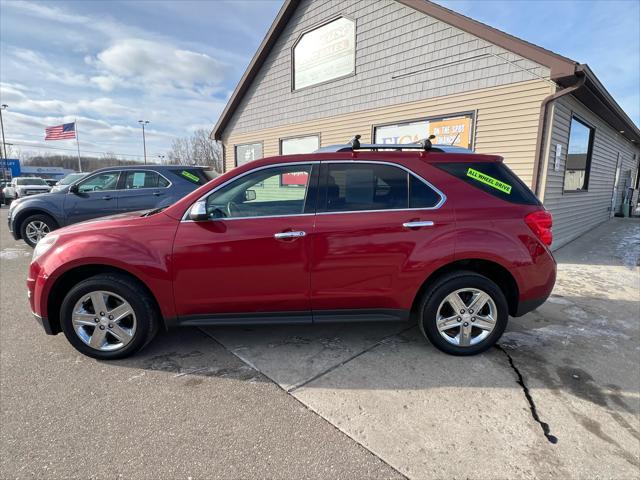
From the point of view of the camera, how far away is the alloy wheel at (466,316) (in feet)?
9.95

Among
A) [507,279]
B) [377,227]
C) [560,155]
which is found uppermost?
[560,155]

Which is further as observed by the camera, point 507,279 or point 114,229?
point 507,279

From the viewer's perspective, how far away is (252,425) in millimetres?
2270

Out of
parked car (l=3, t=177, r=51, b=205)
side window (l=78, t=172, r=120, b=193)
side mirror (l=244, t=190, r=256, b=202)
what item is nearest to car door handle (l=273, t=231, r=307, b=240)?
side mirror (l=244, t=190, r=256, b=202)

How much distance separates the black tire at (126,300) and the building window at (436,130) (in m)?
6.83

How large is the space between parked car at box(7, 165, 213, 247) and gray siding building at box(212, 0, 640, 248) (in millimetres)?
4919

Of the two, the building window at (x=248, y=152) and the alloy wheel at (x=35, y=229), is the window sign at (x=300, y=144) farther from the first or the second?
the alloy wheel at (x=35, y=229)

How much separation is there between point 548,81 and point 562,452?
635 cm

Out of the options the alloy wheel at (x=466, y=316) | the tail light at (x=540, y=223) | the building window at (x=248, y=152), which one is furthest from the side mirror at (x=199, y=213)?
the building window at (x=248, y=152)

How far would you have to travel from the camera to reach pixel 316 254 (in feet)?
9.46

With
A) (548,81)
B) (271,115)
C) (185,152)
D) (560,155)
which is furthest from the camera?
(185,152)

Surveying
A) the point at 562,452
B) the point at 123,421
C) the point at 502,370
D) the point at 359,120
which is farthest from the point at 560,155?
the point at 123,421

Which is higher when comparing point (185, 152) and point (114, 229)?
point (185, 152)

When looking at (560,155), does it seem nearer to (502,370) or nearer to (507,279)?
(507,279)
